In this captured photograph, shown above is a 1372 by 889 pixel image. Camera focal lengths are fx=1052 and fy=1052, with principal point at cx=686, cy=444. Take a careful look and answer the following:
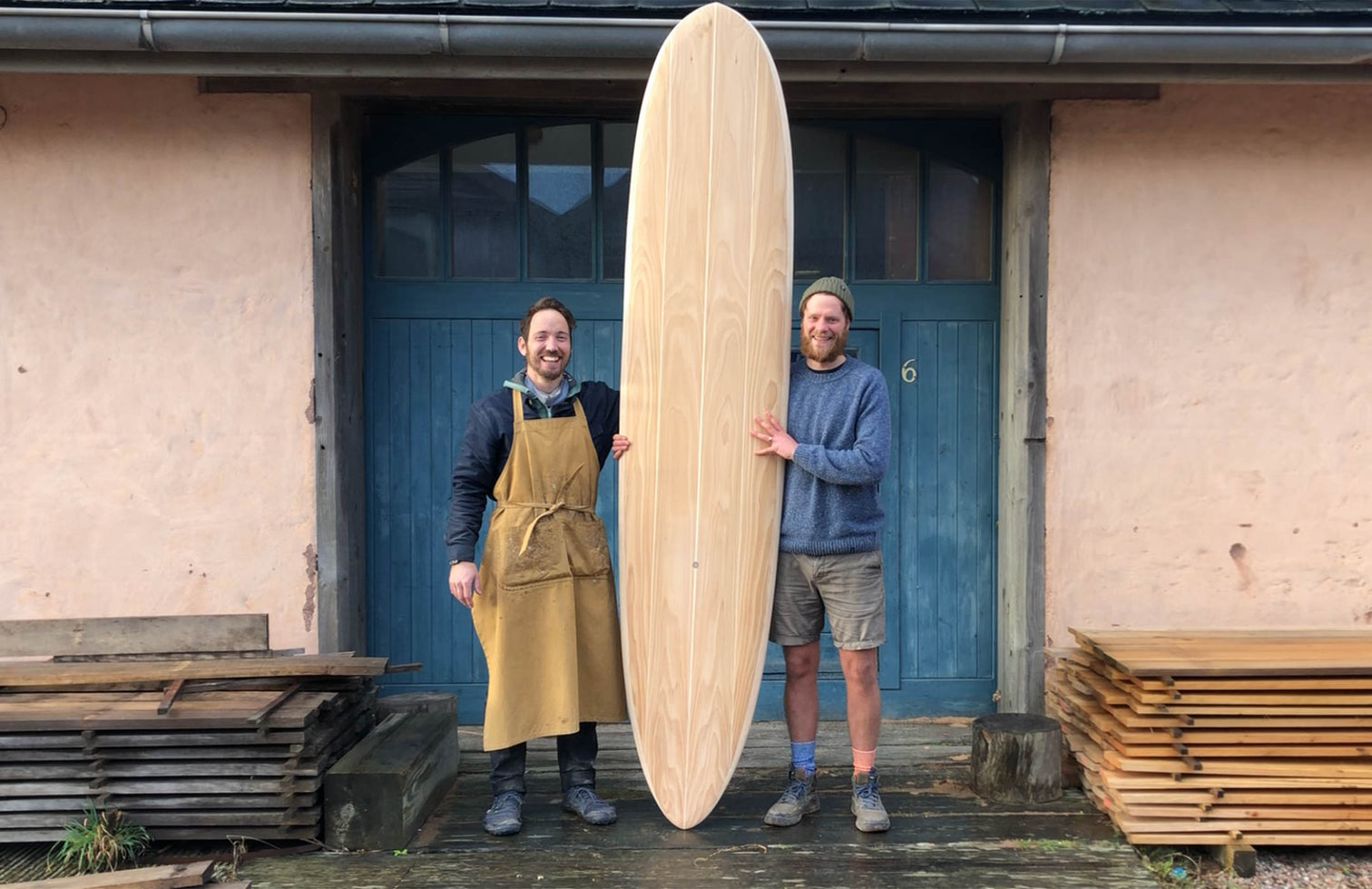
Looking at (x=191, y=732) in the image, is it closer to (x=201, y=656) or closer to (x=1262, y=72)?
(x=201, y=656)

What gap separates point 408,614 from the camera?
416cm

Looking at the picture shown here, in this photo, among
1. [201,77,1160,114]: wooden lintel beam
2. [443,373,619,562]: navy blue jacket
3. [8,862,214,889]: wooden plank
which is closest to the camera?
[8,862,214,889]: wooden plank

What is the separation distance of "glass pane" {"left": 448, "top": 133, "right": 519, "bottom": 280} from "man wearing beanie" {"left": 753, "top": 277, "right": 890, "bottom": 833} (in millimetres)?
1549

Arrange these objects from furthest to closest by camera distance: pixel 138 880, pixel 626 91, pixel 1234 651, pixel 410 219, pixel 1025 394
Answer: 1. pixel 410 219
2. pixel 626 91
3. pixel 1025 394
4. pixel 1234 651
5. pixel 138 880

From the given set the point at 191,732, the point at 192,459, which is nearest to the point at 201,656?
the point at 191,732

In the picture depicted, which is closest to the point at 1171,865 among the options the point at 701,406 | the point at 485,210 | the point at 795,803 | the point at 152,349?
the point at 795,803

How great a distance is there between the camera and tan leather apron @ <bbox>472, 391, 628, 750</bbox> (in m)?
2.96

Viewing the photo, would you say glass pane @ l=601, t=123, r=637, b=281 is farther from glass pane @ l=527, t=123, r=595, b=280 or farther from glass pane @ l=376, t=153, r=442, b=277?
glass pane @ l=376, t=153, r=442, b=277

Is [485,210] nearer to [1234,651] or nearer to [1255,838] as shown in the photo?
[1234,651]

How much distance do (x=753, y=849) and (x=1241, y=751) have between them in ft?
4.73

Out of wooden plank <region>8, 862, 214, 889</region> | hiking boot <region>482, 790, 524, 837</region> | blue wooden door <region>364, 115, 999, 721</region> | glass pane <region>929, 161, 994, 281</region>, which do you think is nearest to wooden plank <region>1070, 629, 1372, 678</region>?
blue wooden door <region>364, 115, 999, 721</region>

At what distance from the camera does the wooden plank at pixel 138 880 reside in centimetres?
267

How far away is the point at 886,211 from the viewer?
4.19 m

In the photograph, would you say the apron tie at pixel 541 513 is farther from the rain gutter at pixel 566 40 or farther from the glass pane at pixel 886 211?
the glass pane at pixel 886 211
